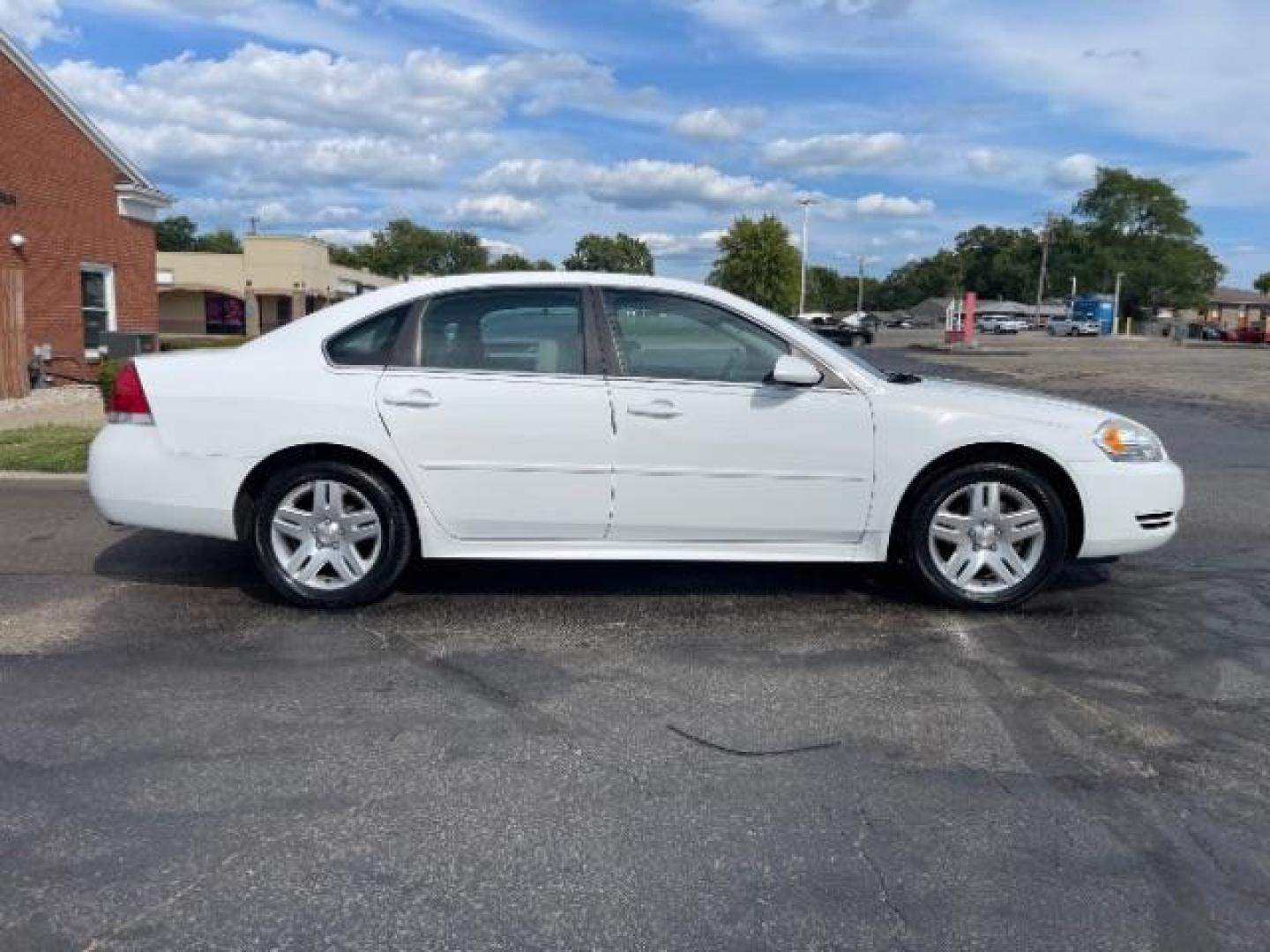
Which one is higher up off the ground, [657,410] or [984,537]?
[657,410]

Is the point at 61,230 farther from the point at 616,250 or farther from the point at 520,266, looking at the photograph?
the point at 616,250

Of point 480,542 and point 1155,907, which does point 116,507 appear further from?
point 1155,907

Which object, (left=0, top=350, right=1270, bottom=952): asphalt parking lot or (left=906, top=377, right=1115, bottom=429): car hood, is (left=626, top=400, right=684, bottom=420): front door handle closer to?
(left=0, top=350, right=1270, bottom=952): asphalt parking lot

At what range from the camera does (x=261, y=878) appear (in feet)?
9.32

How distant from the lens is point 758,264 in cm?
6556

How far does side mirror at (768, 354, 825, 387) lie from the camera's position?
4965 mm

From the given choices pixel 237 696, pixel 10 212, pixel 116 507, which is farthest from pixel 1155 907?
pixel 10 212

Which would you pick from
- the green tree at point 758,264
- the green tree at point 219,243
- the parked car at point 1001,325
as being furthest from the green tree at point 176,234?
the parked car at point 1001,325

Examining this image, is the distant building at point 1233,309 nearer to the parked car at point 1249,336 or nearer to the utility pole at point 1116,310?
the utility pole at point 1116,310

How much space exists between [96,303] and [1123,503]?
20405 mm

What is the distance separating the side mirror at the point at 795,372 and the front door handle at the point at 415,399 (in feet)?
5.23

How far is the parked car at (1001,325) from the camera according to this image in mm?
95250

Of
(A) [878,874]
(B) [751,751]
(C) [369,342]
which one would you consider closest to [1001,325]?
(C) [369,342]

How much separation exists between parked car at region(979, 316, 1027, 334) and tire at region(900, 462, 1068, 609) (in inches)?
3647
